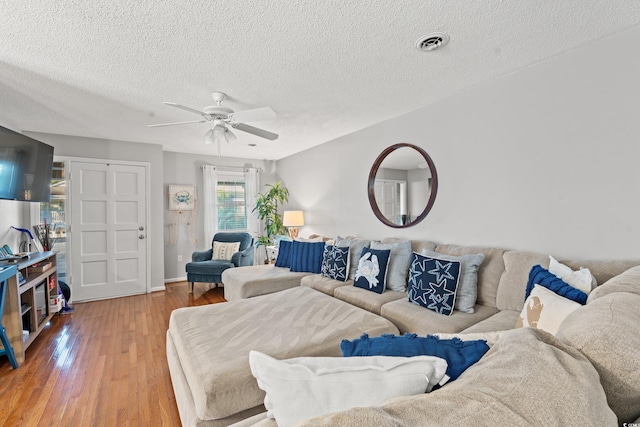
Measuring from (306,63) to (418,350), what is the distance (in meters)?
1.98

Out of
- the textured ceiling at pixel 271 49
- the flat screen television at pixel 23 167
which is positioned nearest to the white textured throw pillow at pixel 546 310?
the textured ceiling at pixel 271 49

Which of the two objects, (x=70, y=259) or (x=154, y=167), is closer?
→ (x=70, y=259)

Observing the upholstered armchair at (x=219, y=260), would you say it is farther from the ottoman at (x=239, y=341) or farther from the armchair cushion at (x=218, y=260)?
the ottoman at (x=239, y=341)

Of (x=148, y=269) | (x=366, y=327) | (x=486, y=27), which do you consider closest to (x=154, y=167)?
(x=148, y=269)

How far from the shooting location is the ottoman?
136 centimetres

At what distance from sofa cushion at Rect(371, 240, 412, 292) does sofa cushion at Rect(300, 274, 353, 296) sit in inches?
17.8

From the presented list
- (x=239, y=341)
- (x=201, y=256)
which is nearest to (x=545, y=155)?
(x=239, y=341)

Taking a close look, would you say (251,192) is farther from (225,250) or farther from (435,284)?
(435,284)

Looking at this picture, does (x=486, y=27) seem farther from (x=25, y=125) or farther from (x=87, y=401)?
(x=25, y=125)

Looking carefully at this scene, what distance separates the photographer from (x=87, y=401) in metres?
1.99

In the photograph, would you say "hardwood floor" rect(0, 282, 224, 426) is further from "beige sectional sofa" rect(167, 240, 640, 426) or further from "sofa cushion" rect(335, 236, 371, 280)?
"sofa cushion" rect(335, 236, 371, 280)

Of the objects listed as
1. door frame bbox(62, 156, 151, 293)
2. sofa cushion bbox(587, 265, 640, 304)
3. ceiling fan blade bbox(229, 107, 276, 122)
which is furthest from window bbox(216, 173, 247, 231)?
sofa cushion bbox(587, 265, 640, 304)

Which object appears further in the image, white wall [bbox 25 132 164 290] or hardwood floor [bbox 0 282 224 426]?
white wall [bbox 25 132 164 290]

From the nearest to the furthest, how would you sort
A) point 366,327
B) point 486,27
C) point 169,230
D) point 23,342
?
point 486,27, point 366,327, point 23,342, point 169,230
